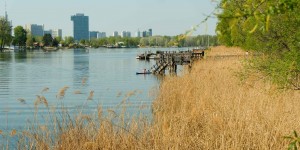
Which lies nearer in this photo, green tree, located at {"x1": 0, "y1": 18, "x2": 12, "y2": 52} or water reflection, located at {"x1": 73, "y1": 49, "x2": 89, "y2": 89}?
water reflection, located at {"x1": 73, "y1": 49, "x2": 89, "y2": 89}

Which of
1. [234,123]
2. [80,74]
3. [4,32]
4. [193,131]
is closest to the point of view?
[234,123]

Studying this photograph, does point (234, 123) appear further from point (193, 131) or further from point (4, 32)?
point (4, 32)

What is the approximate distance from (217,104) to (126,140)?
4.90 meters

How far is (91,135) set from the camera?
1038 cm

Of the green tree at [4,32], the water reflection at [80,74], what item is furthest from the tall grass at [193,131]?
the green tree at [4,32]

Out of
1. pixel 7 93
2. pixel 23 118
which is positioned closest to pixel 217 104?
pixel 23 118

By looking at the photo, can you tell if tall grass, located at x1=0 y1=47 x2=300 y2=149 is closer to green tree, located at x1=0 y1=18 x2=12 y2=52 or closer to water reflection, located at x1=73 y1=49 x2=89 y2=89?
water reflection, located at x1=73 y1=49 x2=89 y2=89

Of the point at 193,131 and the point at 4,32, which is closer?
the point at 193,131

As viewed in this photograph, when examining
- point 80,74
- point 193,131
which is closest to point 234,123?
point 193,131

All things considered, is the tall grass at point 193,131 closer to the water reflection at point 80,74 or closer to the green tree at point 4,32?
the water reflection at point 80,74

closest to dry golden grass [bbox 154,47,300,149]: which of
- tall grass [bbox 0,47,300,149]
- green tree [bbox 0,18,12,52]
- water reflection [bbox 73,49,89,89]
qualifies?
tall grass [bbox 0,47,300,149]

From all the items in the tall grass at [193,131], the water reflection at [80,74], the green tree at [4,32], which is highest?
the green tree at [4,32]

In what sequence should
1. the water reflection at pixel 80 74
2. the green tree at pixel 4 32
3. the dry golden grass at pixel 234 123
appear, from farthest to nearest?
the green tree at pixel 4 32 → the water reflection at pixel 80 74 → the dry golden grass at pixel 234 123

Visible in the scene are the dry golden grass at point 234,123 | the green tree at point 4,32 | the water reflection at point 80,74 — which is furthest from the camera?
the green tree at point 4,32
